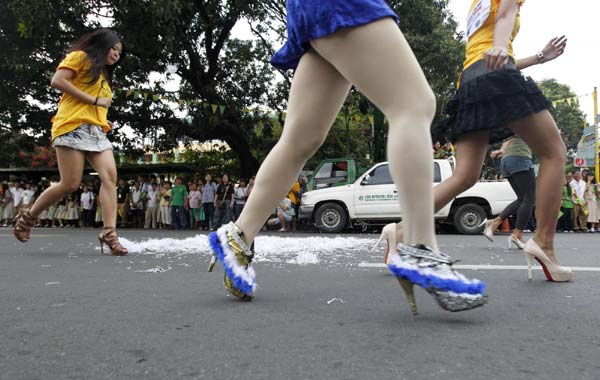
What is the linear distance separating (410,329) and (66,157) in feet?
11.2

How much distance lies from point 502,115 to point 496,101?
81mm

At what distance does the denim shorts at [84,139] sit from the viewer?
407cm

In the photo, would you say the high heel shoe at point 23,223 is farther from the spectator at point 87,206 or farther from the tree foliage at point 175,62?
the spectator at point 87,206

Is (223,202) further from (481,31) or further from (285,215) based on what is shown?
(481,31)

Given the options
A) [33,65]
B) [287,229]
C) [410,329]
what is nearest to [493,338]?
[410,329]

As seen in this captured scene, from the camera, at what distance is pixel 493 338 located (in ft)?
4.92

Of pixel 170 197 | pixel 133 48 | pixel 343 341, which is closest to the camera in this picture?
pixel 343 341

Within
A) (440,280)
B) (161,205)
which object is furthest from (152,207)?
(440,280)

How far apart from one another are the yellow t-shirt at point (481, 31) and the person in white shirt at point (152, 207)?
43.7 ft

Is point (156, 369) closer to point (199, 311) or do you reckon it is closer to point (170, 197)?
point (199, 311)

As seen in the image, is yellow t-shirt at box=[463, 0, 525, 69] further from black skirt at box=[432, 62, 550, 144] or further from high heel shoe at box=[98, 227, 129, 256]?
high heel shoe at box=[98, 227, 129, 256]

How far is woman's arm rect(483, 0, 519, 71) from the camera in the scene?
245 centimetres

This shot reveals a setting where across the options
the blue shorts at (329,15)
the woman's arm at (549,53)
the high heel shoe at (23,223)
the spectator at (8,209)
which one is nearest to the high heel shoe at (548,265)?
the woman's arm at (549,53)

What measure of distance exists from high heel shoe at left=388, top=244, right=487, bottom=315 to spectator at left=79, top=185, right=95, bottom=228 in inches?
610
